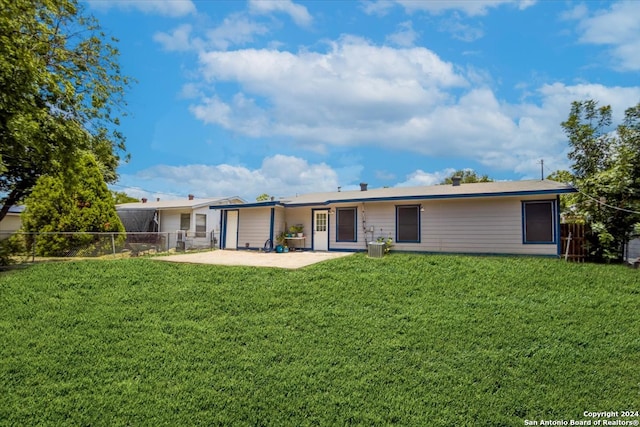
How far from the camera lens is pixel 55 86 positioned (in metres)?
7.09

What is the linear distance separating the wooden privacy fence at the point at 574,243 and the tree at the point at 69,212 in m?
15.7

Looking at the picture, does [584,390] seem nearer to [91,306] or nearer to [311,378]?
[311,378]

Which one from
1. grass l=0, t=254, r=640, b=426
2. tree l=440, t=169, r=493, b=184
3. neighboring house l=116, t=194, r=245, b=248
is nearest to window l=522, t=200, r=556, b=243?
grass l=0, t=254, r=640, b=426

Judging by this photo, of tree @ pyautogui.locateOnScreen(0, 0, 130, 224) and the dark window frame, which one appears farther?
the dark window frame

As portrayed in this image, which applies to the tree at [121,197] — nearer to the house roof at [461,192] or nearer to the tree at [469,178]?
the house roof at [461,192]

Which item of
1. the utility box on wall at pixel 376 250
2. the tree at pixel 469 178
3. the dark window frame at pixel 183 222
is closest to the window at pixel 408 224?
the utility box on wall at pixel 376 250

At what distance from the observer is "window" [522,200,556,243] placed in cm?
1107

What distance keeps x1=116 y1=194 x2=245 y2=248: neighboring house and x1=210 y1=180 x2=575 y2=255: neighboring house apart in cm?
330

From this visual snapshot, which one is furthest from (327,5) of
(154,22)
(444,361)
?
(444,361)

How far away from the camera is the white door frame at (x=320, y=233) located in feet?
A: 48.6

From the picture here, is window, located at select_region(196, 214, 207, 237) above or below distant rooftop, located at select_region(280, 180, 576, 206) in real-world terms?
below

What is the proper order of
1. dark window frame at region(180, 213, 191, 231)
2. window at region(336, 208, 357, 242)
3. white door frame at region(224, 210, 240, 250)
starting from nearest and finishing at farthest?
window at region(336, 208, 357, 242), white door frame at region(224, 210, 240, 250), dark window frame at region(180, 213, 191, 231)

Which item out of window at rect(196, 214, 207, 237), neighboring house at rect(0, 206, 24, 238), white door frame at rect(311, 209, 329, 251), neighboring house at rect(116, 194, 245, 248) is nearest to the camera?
white door frame at rect(311, 209, 329, 251)

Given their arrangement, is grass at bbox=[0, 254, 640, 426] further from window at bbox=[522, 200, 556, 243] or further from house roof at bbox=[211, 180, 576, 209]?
house roof at bbox=[211, 180, 576, 209]
